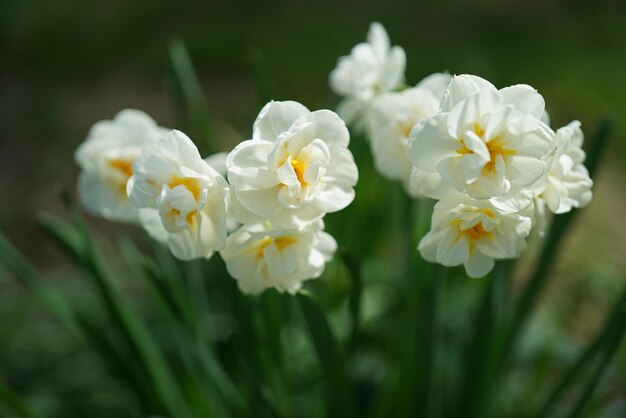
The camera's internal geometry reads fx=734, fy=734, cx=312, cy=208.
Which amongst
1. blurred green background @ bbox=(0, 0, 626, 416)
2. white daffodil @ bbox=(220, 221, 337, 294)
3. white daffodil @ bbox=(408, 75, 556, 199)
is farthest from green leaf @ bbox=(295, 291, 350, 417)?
blurred green background @ bbox=(0, 0, 626, 416)

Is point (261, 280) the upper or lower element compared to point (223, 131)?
upper

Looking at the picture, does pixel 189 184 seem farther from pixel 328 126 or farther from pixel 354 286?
pixel 354 286

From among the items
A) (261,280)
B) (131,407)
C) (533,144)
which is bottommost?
(131,407)

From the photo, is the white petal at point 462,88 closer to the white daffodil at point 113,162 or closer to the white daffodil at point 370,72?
the white daffodil at point 370,72

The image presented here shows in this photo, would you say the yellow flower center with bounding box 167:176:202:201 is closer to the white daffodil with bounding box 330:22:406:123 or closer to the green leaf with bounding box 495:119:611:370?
the white daffodil with bounding box 330:22:406:123

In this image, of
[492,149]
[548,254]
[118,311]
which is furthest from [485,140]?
[118,311]

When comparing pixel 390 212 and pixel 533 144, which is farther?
pixel 390 212

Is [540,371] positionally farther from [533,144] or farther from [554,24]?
[554,24]

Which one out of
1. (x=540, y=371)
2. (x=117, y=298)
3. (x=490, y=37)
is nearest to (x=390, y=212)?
(x=540, y=371)
